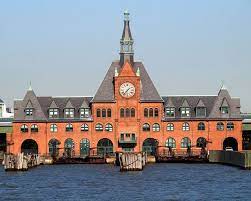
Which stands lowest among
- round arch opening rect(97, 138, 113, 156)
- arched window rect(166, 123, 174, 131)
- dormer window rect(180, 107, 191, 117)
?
round arch opening rect(97, 138, 113, 156)

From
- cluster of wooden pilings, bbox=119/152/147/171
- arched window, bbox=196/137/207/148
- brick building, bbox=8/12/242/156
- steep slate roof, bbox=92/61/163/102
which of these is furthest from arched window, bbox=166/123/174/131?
cluster of wooden pilings, bbox=119/152/147/171

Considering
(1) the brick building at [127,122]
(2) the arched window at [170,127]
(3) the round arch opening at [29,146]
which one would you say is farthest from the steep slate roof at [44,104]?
(2) the arched window at [170,127]

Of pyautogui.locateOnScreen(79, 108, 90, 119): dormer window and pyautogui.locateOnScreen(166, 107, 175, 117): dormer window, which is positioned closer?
pyautogui.locateOnScreen(166, 107, 175, 117): dormer window

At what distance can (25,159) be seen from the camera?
400 ft

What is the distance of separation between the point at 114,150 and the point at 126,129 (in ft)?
13.8

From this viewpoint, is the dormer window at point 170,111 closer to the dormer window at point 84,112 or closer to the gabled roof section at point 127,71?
the gabled roof section at point 127,71

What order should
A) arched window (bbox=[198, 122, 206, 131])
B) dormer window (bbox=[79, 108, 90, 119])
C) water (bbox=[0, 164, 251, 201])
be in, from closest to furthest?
water (bbox=[0, 164, 251, 201]) → arched window (bbox=[198, 122, 206, 131]) → dormer window (bbox=[79, 108, 90, 119])

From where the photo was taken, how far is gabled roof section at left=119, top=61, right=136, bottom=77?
15425 cm

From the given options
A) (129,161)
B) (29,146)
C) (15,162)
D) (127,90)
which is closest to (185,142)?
(127,90)

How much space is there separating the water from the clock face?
3860 centimetres

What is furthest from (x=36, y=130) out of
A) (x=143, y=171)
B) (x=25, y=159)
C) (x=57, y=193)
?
(x=57, y=193)

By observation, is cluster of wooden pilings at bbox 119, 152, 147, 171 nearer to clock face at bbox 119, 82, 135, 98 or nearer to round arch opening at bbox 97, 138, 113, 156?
round arch opening at bbox 97, 138, 113, 156

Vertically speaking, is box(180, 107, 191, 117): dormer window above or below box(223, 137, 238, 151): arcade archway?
above

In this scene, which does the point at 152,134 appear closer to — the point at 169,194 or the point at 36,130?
the point at 36,130
